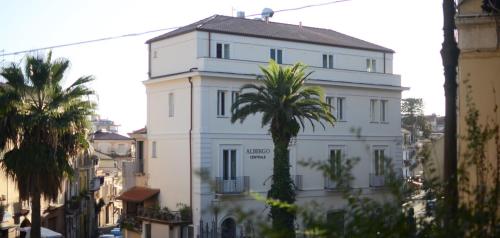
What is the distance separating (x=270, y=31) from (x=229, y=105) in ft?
17.8

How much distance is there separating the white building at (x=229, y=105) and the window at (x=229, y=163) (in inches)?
1.9

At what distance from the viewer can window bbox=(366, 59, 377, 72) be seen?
45.4m

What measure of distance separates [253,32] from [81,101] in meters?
14.7

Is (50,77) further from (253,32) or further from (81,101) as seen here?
(253,32)

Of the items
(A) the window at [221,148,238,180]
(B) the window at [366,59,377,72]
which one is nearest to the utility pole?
(A) the window at [221,148,238,180]

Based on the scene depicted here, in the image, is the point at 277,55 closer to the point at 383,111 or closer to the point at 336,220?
the point at 383,111

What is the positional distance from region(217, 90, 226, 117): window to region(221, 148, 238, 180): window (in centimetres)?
182

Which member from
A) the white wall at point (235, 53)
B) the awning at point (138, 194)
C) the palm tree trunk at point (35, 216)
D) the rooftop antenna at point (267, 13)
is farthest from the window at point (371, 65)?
the palm tree trunk at point (35, 216)

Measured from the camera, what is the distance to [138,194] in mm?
41375

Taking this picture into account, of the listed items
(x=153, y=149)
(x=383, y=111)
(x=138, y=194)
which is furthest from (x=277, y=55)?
(x=138, y=194)

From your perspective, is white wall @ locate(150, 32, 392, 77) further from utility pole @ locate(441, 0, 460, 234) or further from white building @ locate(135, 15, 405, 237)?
utility pole @ locate(441, 0, 460, 234)

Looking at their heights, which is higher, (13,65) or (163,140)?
(13,65)

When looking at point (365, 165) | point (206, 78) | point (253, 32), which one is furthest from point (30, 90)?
point (365, 165)

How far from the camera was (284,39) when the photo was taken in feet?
134
